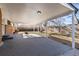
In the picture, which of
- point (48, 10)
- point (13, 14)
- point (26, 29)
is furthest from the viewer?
point (13, 14)

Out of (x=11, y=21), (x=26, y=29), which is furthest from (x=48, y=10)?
(x=11, y=21)

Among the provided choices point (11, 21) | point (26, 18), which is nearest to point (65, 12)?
point (26, 18)

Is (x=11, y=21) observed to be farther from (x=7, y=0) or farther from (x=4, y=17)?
(x=7, y=0)

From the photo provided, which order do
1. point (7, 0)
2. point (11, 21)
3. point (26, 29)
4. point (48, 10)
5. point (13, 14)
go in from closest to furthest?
point (7, 0) → point (26, 29) → point (48, 10) → point (11, 21) → point (13, 14)

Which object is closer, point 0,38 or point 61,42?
point 0,38

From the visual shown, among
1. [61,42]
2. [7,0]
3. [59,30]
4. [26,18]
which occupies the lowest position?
[61,42]

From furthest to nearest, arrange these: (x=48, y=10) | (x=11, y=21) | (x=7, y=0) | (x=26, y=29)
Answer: (x=11, y=21) < (x=48, y=10) < (x=26, y=29) < (x=7, y=0)

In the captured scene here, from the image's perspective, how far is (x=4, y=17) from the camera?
17.1 ft

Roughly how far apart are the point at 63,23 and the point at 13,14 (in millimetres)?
1802

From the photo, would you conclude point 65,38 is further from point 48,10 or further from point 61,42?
point 48,10

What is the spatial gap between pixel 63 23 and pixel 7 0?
1.82 meters

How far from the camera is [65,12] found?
4141 mm

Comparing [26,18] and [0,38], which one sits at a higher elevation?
[26,18]

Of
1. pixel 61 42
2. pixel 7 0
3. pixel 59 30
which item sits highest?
pixel 7 0
